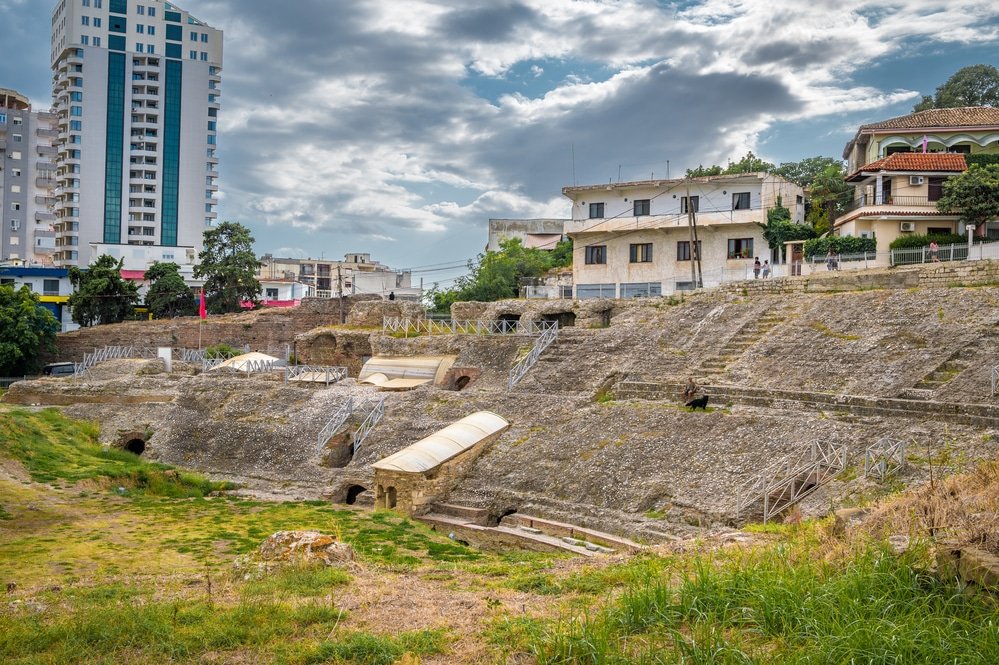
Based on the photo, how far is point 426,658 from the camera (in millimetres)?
8336

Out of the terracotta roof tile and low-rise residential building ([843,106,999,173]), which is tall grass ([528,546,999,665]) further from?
the terracotta roof tile

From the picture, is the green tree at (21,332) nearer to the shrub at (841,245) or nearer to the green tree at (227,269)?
the green tree at (227,269)

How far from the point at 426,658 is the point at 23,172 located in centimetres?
9508

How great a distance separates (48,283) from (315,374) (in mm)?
43100

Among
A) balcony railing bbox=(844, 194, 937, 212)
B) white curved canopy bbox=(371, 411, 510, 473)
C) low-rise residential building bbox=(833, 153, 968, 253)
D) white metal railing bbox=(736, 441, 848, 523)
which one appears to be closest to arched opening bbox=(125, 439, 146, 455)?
white curved canopy bbox=(371, 411, 510, 473)

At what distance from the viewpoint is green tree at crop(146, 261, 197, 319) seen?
5778 centimetres

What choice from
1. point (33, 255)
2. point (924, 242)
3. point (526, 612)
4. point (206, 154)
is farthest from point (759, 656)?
point (33, 255)

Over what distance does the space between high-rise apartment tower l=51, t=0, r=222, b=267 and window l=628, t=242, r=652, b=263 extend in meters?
53.3

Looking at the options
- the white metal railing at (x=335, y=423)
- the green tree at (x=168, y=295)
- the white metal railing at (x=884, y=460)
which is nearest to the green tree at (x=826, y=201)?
the white metal railing at (x=335, y=423)

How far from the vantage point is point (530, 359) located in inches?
1185

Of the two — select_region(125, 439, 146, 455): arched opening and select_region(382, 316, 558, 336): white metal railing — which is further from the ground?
select_region(382, 316, 558, 336): white metal railing

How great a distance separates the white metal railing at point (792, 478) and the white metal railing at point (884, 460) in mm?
663

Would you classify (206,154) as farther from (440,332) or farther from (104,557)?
(104,557)

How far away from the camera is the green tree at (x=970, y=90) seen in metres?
58.5
